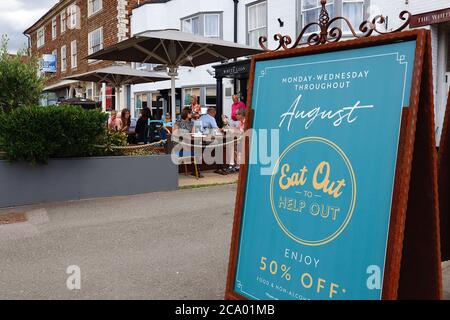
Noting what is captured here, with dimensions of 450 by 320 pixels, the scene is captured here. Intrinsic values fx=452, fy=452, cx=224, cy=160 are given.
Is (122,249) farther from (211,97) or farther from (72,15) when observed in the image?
(72,15)

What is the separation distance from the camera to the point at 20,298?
3.64m

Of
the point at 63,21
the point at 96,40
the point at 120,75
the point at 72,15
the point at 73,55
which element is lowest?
the point at 120,75

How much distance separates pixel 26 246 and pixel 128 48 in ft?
20.9

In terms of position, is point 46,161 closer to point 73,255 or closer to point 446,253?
point 73,255

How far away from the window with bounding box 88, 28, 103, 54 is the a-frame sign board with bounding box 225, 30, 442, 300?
87.7 ft

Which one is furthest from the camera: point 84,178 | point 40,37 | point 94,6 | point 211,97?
point 40,37

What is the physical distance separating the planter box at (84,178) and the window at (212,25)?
39.5 ft

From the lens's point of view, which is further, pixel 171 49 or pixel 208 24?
pixel 208 24

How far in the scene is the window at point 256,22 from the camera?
17016mm

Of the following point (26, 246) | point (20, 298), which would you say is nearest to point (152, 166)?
point (26, 246)

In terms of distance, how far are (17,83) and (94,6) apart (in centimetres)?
2325

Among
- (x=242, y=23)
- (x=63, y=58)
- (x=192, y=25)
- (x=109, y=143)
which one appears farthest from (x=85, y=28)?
(x=109, y=143)

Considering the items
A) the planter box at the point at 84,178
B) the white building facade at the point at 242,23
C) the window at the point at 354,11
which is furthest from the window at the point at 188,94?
the planter box at the point at 84,178

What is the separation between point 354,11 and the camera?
46.4 feet
